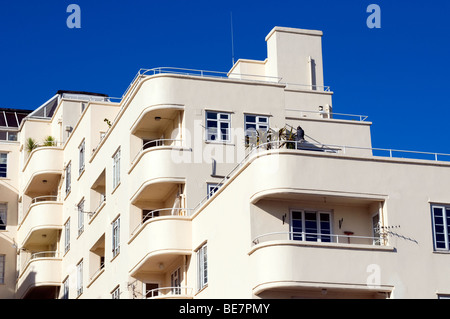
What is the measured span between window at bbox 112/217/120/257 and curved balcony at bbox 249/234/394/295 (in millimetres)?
12470

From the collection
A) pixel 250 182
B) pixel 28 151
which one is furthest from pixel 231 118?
pixel 28 151

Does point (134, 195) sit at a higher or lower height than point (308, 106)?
lower

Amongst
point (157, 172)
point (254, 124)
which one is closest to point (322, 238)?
point (254, 124)

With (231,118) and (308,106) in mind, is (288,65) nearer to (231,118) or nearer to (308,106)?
(308,106)

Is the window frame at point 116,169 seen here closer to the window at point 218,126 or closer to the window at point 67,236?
the window at point 218,126

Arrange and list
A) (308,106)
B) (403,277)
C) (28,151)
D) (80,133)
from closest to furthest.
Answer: (403,277), (308,106), (80,133), (28,151)

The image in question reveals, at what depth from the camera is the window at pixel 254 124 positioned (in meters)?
44.9

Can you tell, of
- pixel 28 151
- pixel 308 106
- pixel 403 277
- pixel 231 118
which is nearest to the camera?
pixel 403 277

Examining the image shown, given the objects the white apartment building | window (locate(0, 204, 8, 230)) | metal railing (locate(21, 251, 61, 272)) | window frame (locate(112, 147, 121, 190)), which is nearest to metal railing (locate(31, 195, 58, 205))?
the white apartment building

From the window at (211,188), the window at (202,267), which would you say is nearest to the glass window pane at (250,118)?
the window at (211,188)

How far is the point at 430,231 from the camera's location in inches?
1479

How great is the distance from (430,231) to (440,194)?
147 centimetres

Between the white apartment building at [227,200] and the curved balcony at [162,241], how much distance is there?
0.07 meters
